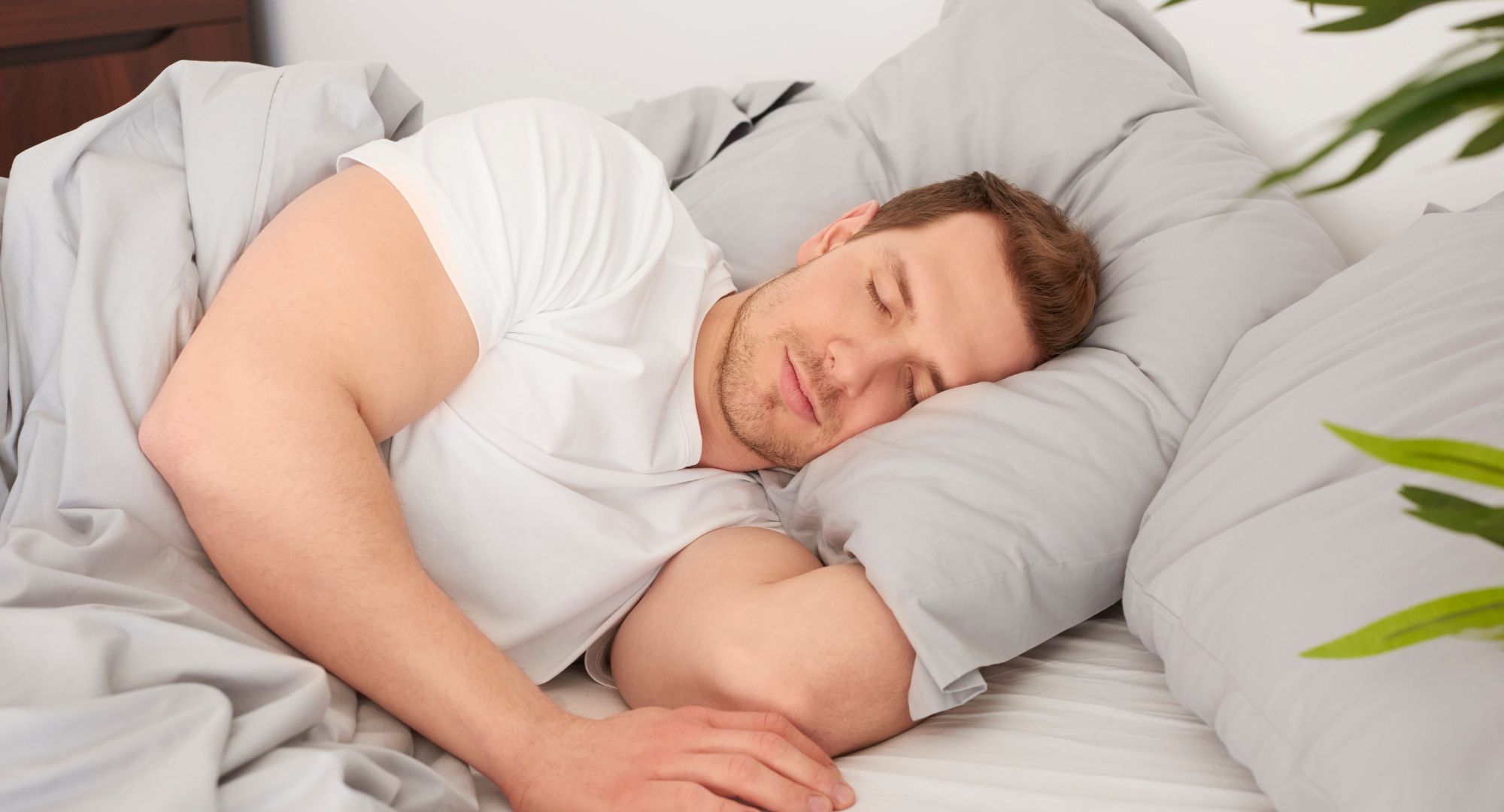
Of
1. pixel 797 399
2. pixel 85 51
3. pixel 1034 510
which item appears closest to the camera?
pixel 1034 510

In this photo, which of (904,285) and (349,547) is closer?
(349,547)

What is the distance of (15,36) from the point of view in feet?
6.75

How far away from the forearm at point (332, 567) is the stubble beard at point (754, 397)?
44 cm

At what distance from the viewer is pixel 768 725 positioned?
0.94 metres

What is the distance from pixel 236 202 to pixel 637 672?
607mm

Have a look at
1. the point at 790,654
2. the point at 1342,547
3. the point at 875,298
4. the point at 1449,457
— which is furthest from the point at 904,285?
the point at 1449,457

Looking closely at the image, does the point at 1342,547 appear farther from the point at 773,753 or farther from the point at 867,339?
the point at 867,339

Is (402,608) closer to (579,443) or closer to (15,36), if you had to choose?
(579,443)

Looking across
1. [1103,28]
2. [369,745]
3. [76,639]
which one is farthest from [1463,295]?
[76,639]

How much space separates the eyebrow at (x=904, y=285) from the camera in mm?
1306

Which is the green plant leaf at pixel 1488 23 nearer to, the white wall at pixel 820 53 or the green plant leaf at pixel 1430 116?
the green plant leaf at pixel 1430 116

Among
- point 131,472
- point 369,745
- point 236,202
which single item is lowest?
point 369,745

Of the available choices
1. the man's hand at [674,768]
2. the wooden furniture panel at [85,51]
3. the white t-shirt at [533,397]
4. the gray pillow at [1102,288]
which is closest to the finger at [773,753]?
the man's hand at [674,768]

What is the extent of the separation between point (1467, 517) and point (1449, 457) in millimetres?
31
